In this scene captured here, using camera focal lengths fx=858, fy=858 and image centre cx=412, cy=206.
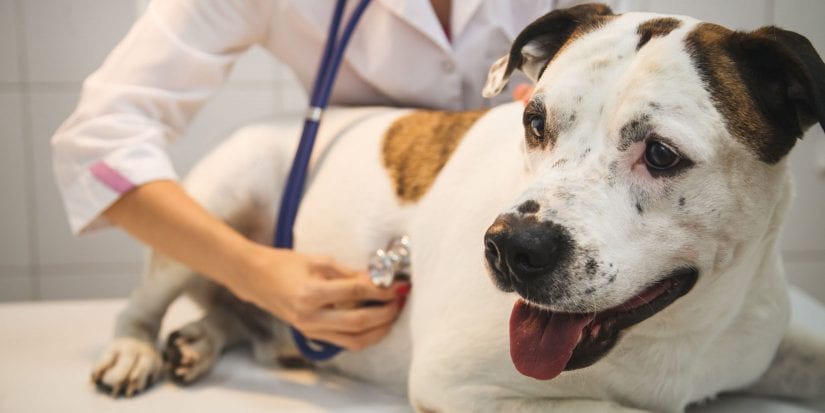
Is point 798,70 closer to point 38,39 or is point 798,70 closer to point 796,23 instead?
point 796,23

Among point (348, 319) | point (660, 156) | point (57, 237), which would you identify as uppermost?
point (660, 156)

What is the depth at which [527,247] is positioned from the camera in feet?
2.92

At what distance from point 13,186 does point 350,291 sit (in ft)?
4.00

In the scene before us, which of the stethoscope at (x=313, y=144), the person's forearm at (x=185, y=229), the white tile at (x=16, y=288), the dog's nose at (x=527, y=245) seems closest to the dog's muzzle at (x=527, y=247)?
the dog's nose at (x=527, y=245)

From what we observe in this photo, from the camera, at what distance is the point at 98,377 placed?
4.63 feet

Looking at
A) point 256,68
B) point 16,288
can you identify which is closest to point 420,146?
point 256,68

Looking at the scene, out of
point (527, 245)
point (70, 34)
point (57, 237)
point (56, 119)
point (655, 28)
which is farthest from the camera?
point (57, 237)

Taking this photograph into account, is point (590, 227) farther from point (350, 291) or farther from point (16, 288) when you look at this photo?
point (16, 288)

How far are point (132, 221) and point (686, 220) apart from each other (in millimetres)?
973

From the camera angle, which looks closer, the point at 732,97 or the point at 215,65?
the point at 732,97

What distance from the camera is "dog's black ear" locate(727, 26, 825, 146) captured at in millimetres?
880

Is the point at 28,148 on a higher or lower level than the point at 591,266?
lower

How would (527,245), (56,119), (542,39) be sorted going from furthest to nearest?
(56,119)
(542,39)
(527,245)

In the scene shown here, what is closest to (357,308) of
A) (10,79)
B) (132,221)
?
(132,221)
